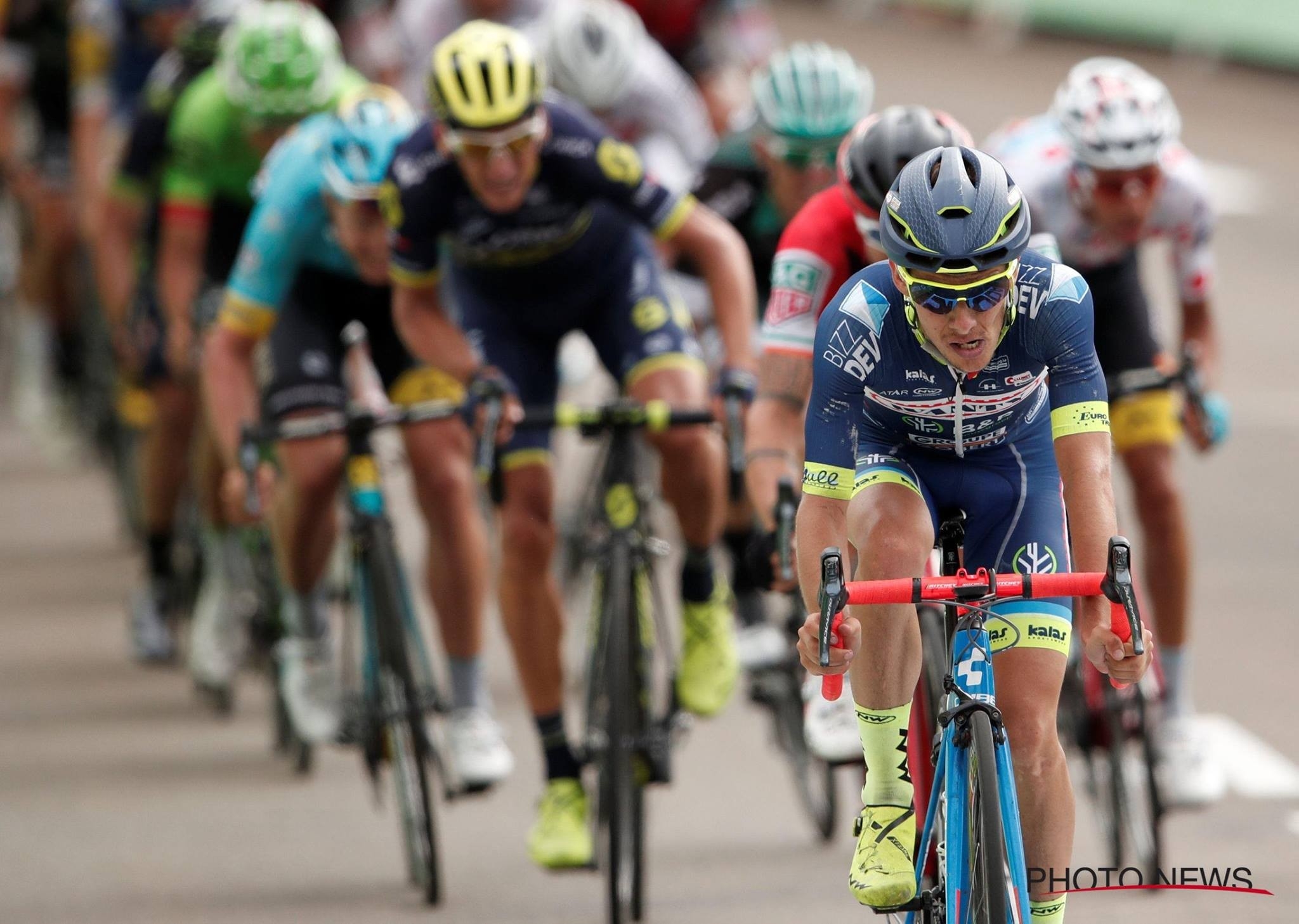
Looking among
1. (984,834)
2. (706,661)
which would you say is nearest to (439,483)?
(706,661)

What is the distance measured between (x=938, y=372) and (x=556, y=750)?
7.38ft

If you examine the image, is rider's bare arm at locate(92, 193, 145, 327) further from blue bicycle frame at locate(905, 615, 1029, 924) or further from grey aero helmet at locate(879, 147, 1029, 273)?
blue bicycle frame at locate(905, 615, 1029, 924)

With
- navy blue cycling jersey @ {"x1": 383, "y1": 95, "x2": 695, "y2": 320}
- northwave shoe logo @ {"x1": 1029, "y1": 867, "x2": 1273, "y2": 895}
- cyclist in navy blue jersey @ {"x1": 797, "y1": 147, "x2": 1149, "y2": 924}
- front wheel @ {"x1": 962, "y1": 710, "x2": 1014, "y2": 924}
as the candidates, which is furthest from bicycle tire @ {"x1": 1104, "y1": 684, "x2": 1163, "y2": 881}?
front wheel @ {"x1": 962, "y1": 710, "x2": 1014, "y2": 924}

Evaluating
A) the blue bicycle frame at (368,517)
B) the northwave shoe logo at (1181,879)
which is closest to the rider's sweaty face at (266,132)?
the blue bicycle frame at (368,517)

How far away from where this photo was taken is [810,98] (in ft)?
22.6

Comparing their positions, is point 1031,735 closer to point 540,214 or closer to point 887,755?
point 887,755

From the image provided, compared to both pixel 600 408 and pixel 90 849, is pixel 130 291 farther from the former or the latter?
pixel 600 408

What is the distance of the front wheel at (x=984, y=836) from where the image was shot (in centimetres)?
408

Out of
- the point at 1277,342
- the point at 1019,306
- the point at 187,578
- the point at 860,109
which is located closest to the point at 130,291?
the point at 187,578

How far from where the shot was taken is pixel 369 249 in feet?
22.7

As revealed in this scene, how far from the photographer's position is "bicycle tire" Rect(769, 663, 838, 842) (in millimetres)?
6875

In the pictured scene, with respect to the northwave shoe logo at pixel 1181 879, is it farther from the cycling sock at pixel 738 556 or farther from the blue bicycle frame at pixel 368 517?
the blue bicycle frame at pixel 368 517

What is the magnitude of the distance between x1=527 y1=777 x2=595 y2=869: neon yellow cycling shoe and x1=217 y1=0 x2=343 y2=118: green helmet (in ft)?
9.47

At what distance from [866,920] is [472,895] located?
1.16m
